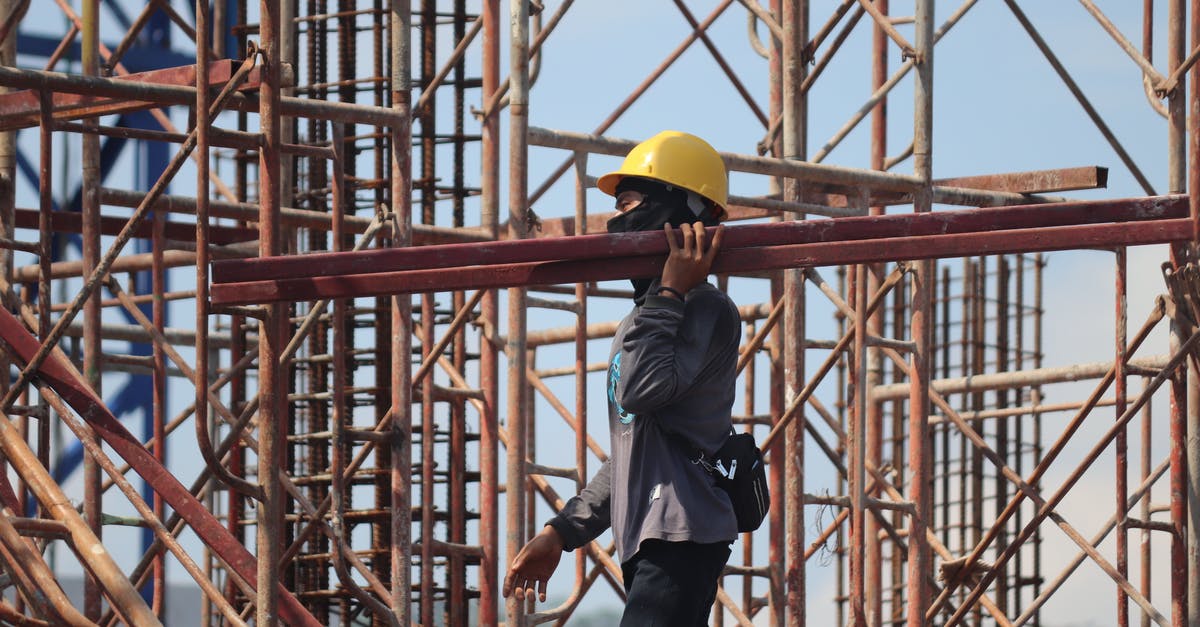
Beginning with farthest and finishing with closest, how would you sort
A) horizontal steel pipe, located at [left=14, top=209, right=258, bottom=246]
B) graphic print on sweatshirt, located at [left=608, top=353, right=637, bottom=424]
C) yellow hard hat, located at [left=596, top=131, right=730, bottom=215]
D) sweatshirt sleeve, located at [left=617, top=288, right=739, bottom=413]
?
horizontal steel pipe, located at [left=14, top=209, right=258, bottom=246] → yellow hard hat, located at [left=596, top=131, right=730, bottom=215] → graphic print on sweatshirt, located at [left=608, top=353, right=637, bottom=424] → sweatshirt sleeve, located at [left=617, top=288, right=739, bottom=413]

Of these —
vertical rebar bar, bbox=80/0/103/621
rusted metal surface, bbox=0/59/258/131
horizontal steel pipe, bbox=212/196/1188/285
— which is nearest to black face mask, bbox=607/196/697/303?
horizontal steel pipe, bbox=212/196/1188/285

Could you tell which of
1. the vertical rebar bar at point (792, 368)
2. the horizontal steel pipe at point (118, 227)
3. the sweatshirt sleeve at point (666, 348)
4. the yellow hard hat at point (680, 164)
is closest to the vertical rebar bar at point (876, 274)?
the vertical rebar bar at point (792, 368)

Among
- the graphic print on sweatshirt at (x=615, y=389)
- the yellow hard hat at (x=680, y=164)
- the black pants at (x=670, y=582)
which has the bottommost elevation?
the black pants at (x=670, y=582)

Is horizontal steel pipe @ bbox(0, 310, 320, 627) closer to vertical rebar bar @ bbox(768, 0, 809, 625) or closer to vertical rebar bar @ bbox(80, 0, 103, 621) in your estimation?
vertical rebar bar @ bbox(80, 0, 103, 621)

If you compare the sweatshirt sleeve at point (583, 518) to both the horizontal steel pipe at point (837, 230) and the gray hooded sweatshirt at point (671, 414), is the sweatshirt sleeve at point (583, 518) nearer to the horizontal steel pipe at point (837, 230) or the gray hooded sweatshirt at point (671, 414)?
the gray hooded sweatshirt at point (671, 414)

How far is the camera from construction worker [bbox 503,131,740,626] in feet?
19.0

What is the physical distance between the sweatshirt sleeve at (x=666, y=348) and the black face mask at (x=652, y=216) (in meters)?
0.36

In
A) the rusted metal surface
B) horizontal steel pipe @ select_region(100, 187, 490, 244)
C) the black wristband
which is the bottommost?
the black wristband

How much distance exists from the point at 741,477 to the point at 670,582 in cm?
42

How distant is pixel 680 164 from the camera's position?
20.4 feet

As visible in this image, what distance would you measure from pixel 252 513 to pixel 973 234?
1226cm

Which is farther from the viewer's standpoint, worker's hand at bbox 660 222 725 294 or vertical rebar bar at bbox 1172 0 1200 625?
vertical rebar bar at bbox 1172 0 1200 625

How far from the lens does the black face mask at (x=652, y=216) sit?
626cm

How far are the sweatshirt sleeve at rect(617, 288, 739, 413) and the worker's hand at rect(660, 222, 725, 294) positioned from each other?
7 centimetres
